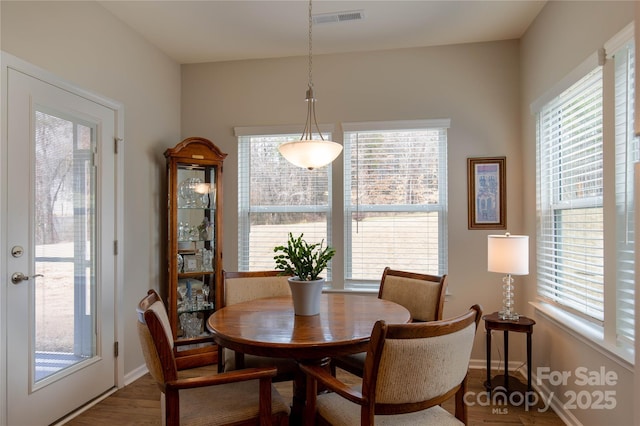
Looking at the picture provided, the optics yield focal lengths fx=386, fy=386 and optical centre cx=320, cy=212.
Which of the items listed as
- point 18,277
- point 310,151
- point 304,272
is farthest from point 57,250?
point 310,151

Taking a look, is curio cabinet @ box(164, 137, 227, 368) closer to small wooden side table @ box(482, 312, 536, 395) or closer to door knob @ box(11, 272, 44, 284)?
door knob @ box(11, 272, 44, 284)

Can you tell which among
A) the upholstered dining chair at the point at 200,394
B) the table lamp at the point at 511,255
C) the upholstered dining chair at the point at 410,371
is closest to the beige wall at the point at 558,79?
the table lamp at the point at 511,255

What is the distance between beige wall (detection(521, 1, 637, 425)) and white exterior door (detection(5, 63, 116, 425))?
3.28 metres

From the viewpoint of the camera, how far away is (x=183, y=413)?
169cm

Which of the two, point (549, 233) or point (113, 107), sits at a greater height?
point (113, 107)

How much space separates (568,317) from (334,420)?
73.5 inches

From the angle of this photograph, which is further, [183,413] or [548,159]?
[548,159]

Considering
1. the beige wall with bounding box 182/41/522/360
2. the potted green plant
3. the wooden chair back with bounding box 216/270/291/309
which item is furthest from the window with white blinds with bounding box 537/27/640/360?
the wooden chair back with bounding box 216/270/291/309

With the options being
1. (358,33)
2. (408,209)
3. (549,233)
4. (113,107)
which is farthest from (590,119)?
(113,107)

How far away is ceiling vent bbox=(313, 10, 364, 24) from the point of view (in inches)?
117

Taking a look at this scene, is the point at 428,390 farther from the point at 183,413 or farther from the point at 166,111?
the point at 166,111

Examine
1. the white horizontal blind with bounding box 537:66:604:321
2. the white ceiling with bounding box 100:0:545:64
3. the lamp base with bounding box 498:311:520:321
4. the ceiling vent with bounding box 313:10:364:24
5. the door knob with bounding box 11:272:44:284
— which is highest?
the white ceiling with bounding box 100:0:545:64

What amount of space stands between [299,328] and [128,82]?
2552 millimetres

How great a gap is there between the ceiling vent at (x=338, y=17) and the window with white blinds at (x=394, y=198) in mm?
933
